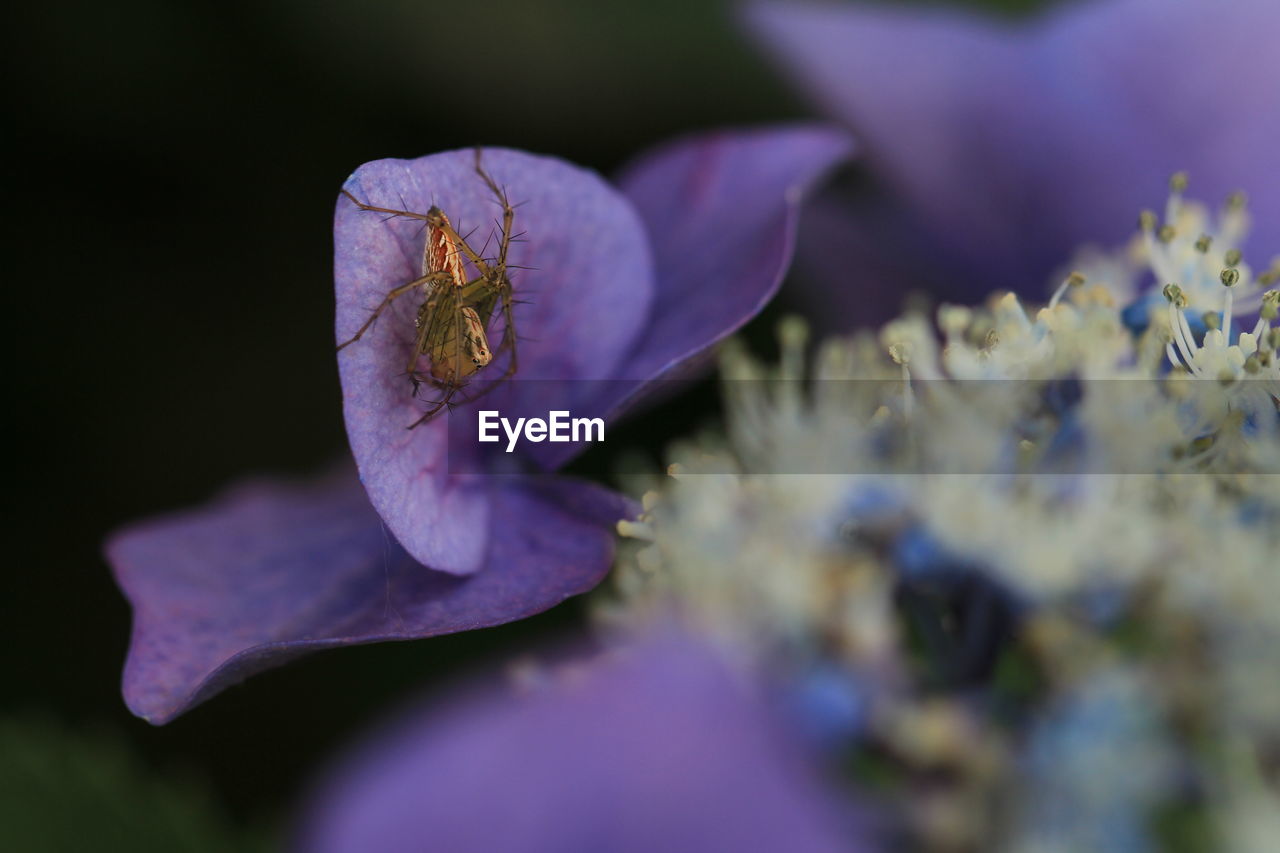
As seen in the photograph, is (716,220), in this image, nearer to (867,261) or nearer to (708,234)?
(708,234)

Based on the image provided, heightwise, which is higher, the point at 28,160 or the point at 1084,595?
the point at 28,160

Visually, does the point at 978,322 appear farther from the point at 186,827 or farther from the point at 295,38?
the point at 295,38

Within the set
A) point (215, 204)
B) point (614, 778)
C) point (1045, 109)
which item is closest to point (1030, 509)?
point (614, 778)

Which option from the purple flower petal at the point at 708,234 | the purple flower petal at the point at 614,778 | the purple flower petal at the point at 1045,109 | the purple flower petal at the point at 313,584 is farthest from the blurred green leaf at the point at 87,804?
the purple flower petal at the point at 1045,109

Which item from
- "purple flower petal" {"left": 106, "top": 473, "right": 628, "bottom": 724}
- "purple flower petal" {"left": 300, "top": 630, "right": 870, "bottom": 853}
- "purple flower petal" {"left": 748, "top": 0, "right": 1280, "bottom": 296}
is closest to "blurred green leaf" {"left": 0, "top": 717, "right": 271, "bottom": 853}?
"purple flower petal" {"left": 106, "top": 473, "right": 628, "bottom": 724}

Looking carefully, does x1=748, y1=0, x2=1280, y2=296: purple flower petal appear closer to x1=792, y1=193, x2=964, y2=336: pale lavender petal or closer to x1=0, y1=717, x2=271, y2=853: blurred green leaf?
x1=792, y1=193, x2=964, y2=336: pale lavender petal

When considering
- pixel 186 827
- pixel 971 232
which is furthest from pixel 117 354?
pixel 971 232

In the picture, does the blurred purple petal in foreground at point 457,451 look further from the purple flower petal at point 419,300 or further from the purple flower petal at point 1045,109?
the purple flower petal at point 1045,109
